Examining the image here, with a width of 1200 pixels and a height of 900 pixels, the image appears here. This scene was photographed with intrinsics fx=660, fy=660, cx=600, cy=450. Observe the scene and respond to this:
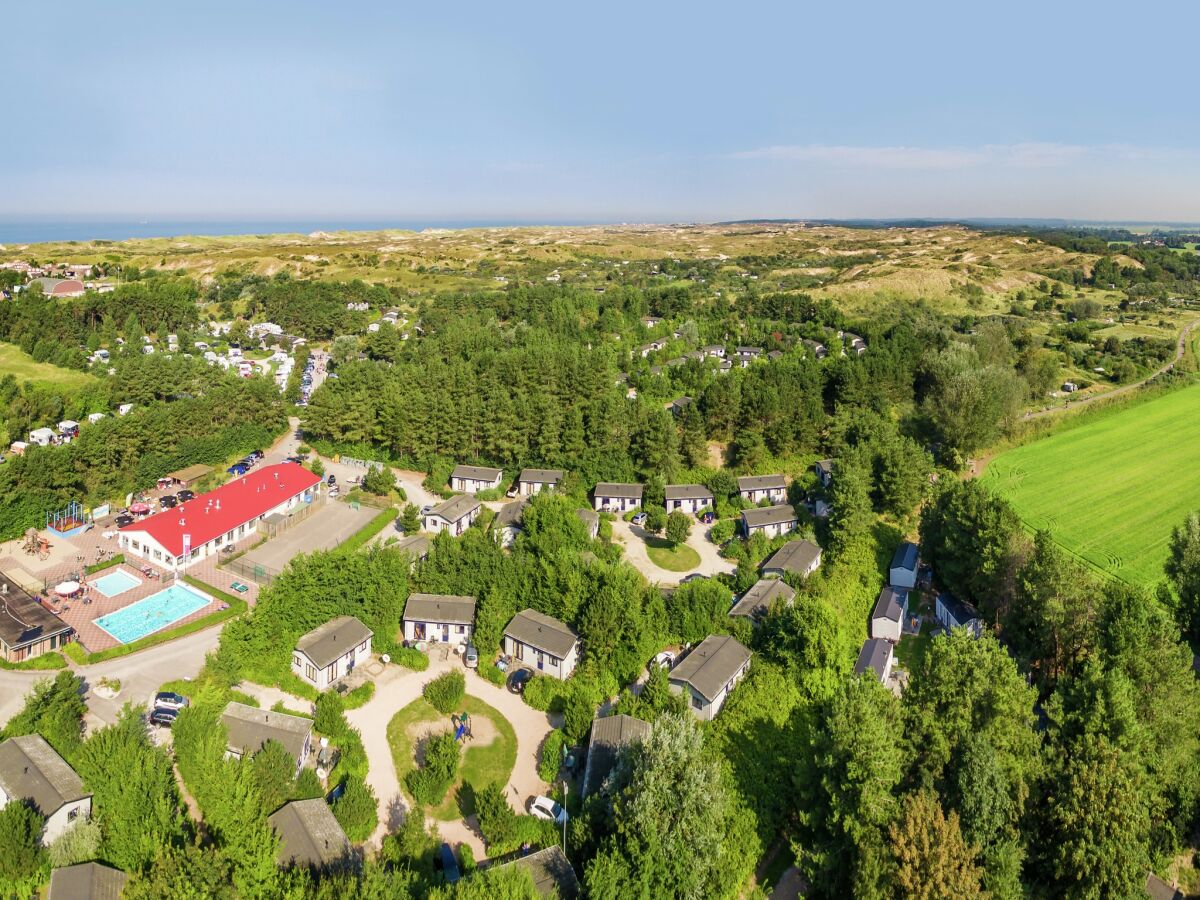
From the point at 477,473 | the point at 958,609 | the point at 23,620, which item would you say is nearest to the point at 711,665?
the point at 958,609

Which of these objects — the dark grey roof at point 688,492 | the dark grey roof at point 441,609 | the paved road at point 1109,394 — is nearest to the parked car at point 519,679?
the dark grey roof at point 441,609

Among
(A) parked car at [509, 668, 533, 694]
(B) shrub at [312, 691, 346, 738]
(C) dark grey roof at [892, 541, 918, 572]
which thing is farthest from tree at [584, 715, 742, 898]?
(C) dark grey roof at [892, 541, 918, 572]

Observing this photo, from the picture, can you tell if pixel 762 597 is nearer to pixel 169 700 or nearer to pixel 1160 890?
pixel 1160 890

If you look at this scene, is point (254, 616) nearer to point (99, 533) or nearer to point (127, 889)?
point (127, 889)

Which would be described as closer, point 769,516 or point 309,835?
point 309,835

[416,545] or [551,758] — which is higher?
[416,545]

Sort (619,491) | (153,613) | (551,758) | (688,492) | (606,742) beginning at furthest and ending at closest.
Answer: (619,491) < (688,492) < (153,613) < (551,758) < (606,742)

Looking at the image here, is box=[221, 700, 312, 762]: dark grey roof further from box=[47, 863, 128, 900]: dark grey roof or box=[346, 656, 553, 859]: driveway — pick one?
box=[47, 863, 128, 900]: dark grey roof
